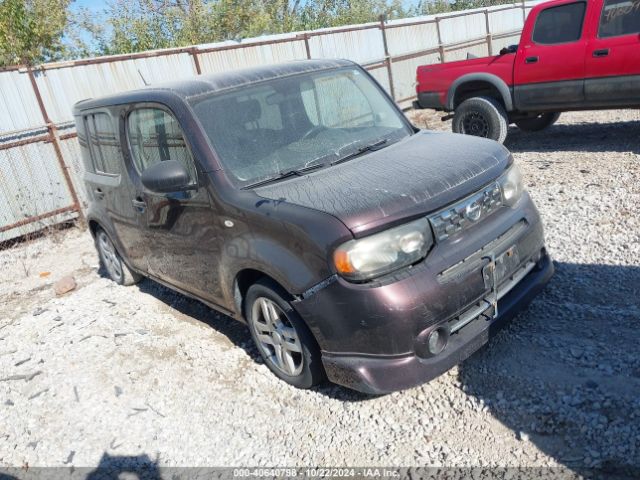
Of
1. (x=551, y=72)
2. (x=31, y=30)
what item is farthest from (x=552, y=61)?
(x=31, y=30)

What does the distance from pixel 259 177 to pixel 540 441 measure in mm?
2111

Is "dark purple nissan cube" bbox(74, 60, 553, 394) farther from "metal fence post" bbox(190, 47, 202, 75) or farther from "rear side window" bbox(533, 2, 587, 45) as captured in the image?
"metal fence post" bbox(190, 47, 202, 75)

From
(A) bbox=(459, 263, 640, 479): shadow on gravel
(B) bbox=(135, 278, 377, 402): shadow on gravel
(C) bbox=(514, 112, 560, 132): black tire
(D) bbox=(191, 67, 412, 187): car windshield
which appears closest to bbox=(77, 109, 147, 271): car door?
(B) bbox=(135, 278, 377, 402): shadow on gravel

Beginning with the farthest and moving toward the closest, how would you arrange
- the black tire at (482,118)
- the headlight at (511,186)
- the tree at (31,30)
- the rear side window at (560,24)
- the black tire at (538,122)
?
the tree at (31,30)
the black tire at (538,122)
the black tire at (482,118)
the rear side window at (560,24)
the headlight at (511,186)

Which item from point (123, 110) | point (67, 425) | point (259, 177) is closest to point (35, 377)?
point (67, 425)

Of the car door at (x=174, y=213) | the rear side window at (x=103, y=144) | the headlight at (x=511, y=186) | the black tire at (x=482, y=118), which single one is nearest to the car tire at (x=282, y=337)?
the car door at (x=174, y=213)

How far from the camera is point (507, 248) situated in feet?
9.89

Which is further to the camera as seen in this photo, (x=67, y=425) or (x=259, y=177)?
(x=67, y=425)

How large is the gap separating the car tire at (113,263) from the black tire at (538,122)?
6.45 meters

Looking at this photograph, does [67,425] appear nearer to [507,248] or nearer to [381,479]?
[381,479]

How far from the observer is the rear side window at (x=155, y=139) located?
11.7 feet

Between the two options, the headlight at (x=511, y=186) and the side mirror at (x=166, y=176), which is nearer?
the headlight at (x=511, y=186)

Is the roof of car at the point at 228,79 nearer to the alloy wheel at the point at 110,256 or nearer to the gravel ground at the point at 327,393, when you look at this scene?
the alloy wheel at the point at 110,256

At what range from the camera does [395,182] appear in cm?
292
